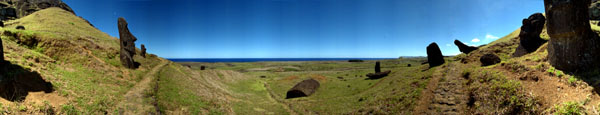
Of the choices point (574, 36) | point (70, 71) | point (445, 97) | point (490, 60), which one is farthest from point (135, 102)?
point (490, 60)

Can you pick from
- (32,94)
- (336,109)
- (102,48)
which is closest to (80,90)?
(32,94)

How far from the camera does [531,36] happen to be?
2038 centimetres

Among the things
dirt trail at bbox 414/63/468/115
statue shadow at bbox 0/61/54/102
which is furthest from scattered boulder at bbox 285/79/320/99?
statue shadow at bbox 0/61/54/102

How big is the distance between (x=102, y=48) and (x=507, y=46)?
179 ft

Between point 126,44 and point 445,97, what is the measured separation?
38.5 meters

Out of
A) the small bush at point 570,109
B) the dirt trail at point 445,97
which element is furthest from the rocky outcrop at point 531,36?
the small bush at point 570,109

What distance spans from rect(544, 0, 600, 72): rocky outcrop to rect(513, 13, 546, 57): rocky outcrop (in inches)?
401

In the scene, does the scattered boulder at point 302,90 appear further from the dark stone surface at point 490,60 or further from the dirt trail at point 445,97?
the dark stone surface at point 490,60

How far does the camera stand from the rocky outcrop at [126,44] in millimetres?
26989

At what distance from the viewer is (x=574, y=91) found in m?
9.43

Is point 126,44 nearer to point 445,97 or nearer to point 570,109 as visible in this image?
point 445,97

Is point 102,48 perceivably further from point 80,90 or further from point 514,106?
point 514,106

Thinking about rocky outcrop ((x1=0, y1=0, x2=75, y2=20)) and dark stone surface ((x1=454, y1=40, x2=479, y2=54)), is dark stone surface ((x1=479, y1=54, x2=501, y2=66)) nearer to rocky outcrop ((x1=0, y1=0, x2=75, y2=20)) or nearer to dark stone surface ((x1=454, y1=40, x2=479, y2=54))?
dark stone surface ((x1=454, y1=40, x2=479, y2=54))

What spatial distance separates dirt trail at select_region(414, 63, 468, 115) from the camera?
47.9ft
